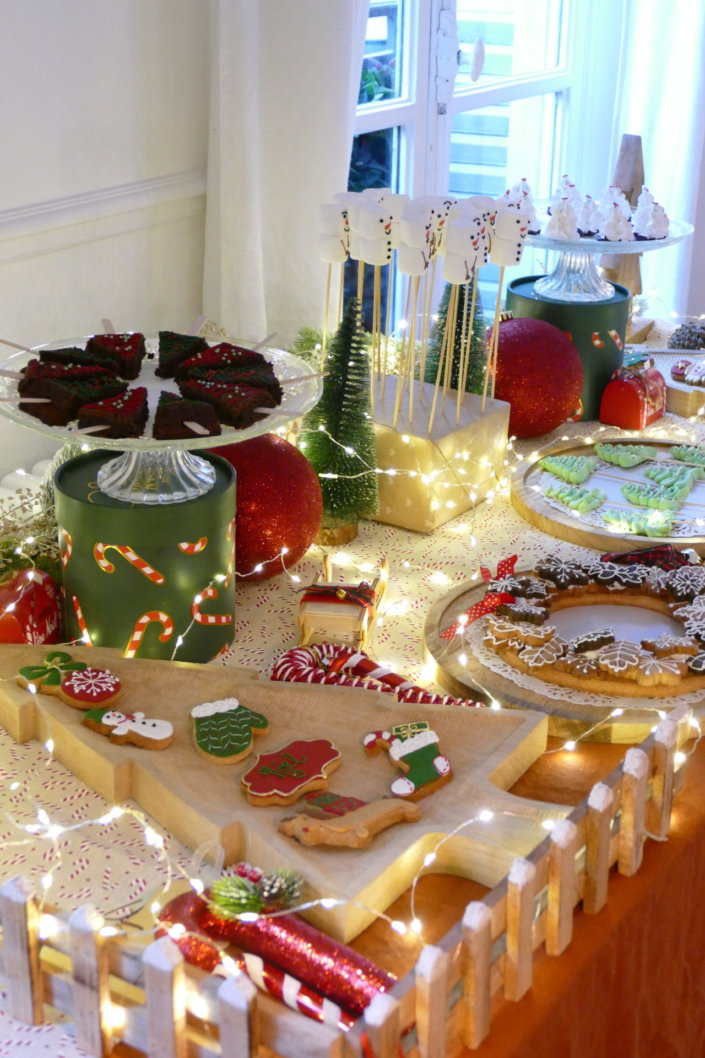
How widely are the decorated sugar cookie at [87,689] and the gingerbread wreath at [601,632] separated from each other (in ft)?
1.43

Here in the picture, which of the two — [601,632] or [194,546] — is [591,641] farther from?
[194,546]

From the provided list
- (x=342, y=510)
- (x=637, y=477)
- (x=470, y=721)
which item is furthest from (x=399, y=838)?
(x=637, y=477)

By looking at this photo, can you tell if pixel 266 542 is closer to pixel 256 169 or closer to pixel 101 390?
pixel 101 390

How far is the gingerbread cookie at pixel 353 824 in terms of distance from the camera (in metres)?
1.00

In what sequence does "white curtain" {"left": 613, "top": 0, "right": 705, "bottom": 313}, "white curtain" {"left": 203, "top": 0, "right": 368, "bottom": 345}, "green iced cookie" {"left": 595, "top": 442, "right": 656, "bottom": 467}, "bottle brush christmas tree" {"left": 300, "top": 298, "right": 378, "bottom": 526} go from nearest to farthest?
"bottle brush christmas tree" {"left": 300, "top": 298, "right": 378, "bottom": 526}, "green iced cookie" {"left": 595, "top": 442, "right": 656, "bottom": 467}, "white curtain" {"left": 203, "top": 0, "right": 368, "bottom": 345}, "white curtain" {"left": 613, "top": 0, "right": 705, "bottom": 313}

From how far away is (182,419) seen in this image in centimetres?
120

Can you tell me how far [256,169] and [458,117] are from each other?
126 cm

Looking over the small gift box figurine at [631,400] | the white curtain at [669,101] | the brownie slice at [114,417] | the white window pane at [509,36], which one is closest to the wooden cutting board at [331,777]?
the brownie slice at [114,417]

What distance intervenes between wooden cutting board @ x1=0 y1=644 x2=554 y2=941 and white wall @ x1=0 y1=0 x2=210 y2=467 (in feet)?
2.48

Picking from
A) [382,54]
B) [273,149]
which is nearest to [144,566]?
[273,149]

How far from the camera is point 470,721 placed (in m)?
1.18

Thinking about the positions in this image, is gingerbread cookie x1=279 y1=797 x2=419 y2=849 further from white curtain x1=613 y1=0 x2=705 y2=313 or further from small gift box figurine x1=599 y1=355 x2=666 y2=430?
white curtain x1=613 y1=0 x2=705 y2=313

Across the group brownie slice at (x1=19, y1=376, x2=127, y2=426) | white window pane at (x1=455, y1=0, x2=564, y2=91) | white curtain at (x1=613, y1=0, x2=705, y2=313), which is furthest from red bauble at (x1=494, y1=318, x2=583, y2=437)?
white curtain at (x1=613, y1=0, x2=705, y2=313)

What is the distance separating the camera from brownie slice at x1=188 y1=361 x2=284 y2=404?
1279mm
